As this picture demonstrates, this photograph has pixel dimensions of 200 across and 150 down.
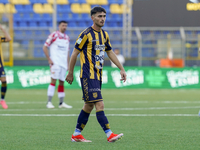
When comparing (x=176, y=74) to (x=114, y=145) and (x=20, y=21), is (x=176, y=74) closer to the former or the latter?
(x=114, y=145)

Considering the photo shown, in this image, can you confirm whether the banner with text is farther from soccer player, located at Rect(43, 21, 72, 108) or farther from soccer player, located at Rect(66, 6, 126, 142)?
soccer player, located at Rect(66, 6, 126, 142)

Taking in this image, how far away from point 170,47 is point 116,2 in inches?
565

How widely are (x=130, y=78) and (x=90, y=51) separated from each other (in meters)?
12.5

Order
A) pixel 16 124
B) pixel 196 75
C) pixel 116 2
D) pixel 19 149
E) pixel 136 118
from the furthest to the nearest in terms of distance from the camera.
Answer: pixel 116 2 < pixel 196 75 < pixel 136 118 < pixel 16 124 < pixel 19 149

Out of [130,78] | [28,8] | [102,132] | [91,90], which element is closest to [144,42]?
[130,78]

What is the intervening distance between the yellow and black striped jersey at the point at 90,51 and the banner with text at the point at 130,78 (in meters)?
12.1

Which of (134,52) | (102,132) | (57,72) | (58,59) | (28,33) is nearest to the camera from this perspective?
(102,132)

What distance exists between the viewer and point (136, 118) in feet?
24.4

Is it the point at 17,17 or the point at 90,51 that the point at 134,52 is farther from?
the point at 17,17

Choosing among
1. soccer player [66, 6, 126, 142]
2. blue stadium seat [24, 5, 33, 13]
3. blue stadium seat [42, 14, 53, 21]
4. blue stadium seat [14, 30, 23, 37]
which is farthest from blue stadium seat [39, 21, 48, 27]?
soccer player [66, 6, 126, 142]

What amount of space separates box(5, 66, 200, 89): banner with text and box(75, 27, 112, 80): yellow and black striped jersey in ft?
39.7

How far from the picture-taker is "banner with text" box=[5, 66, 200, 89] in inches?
675

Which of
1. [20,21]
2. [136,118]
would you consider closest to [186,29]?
[136,118]

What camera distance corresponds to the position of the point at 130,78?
1734 centimetres
